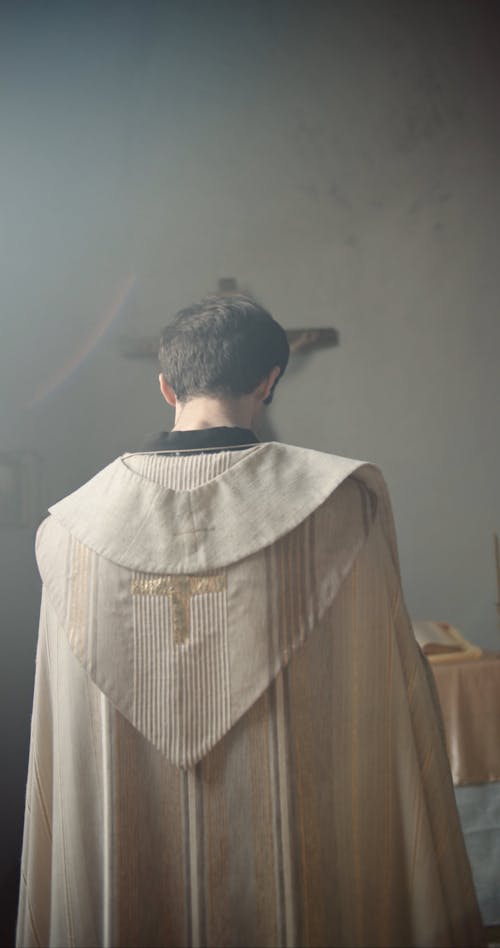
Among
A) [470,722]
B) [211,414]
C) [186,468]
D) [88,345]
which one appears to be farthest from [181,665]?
[88,345]

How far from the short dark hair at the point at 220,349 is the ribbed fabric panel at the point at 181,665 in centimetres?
33

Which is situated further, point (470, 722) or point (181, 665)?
point (470, 722)

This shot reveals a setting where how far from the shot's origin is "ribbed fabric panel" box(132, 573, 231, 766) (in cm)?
104

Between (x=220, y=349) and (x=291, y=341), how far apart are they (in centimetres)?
117

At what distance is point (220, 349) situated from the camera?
126 cm

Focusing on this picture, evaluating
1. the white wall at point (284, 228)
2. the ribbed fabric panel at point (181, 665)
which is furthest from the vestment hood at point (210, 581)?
the white wall at point (284, 228)

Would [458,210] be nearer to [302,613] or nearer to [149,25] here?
[149,25]

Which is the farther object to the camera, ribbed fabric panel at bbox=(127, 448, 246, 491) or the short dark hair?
the short dark hair

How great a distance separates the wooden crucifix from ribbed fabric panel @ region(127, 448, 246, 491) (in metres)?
1.19

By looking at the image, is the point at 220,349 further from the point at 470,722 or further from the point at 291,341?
the point at 470,722

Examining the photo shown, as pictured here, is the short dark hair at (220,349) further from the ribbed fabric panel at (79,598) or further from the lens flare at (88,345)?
the lens flare at (88,345)

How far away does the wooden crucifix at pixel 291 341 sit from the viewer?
88.7 inches

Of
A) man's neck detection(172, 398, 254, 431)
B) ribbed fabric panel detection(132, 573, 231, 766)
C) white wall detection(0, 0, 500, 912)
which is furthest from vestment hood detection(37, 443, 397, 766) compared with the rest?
white wall detection(0, 0, 500, 912)

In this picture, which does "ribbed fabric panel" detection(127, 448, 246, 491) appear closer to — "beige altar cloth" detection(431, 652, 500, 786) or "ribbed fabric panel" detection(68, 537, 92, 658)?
"ribbed fabric panel" detection(68, 537, 92, 658)
